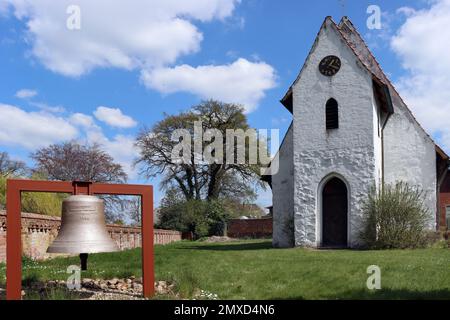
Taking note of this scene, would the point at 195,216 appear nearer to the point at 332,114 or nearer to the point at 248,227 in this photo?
the point at 248,227

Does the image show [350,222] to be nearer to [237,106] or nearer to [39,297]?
[39,297]

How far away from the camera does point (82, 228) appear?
6.50 m

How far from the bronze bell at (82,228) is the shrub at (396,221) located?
13519 mm

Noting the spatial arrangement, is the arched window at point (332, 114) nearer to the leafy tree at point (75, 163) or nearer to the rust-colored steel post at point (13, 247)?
the rust-colored steel post at point (13, 247)

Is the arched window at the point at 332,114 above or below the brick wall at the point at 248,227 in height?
above

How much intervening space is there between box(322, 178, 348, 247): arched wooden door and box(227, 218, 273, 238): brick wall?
81.9 ft

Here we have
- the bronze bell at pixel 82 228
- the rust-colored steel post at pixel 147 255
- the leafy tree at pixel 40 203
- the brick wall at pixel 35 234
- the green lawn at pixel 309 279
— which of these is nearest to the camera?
the bronze bell at pixel 82 228

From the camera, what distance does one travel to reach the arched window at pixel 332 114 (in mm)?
19859

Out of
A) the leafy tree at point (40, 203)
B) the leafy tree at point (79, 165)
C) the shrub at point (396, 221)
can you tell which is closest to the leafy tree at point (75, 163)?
the leafy tree at point (79, 165)

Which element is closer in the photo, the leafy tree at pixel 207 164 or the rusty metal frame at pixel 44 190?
the rusty metal frame at pixel 44 190

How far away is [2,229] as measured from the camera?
13.4 metres

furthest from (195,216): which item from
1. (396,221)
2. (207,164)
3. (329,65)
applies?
(396,221)
